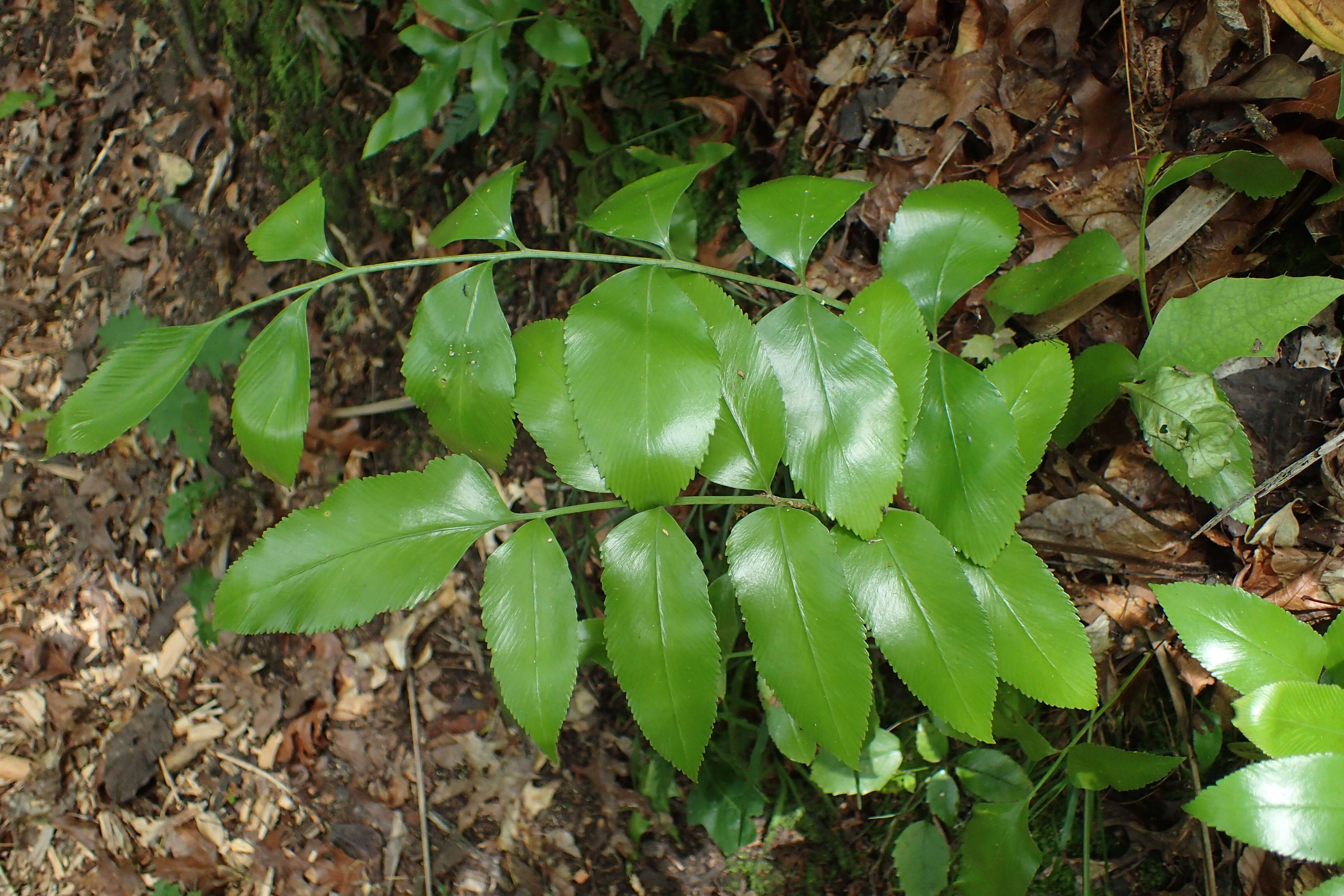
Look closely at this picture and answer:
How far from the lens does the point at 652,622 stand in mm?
989

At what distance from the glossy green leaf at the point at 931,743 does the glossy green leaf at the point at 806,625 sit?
1.93 feet

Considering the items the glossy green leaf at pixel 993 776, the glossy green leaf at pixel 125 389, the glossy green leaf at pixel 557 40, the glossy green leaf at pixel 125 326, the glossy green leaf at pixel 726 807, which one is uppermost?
the glossy green leaf at pixel 557 40

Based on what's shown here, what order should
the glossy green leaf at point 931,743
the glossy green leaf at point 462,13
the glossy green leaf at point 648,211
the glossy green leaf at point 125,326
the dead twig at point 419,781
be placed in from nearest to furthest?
the glossy green leaf at point 648,211, the glossy green leaf at point 931,743, the glossy green leaf at point 462,13, the dead twig at point 419,781, the glossy green leaf at point 125,326

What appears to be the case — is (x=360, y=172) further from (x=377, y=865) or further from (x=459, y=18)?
(x=377, y=865)

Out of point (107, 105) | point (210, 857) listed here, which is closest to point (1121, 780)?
point (210, 857)

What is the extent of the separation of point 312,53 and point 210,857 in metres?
2.60

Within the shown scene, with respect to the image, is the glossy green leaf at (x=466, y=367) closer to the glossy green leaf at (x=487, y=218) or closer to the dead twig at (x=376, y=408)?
the glossy green leaf at (x=487, y=218)

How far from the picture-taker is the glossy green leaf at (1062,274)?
3.74 feet

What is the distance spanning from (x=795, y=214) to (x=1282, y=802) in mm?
916

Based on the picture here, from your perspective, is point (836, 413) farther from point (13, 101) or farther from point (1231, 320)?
point (13, 101)

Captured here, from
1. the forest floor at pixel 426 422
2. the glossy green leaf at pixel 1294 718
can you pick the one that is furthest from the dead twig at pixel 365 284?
the glossy green leaf at pixel 1294 718

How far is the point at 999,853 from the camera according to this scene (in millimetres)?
1278

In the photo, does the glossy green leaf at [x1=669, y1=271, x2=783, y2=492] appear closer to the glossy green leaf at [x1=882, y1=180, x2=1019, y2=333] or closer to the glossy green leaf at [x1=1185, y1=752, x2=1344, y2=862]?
the glossy green leaf at [x1=882, y1=180, x2=1019, y2=333]

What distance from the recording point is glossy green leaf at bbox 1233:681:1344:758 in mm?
890
